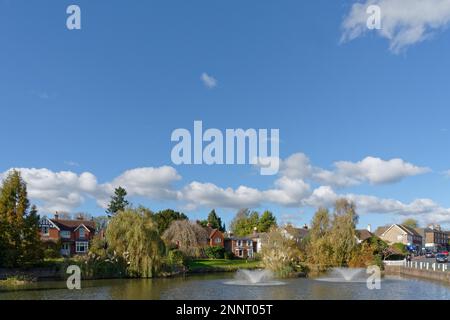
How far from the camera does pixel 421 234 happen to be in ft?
424

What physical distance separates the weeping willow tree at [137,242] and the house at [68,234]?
23829 mm

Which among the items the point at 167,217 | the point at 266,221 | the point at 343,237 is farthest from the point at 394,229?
the point at 343,237

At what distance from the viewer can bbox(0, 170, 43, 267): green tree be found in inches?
1737

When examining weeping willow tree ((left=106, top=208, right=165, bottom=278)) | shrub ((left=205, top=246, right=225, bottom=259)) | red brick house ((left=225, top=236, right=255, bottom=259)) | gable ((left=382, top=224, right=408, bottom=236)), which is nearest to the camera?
weeping willow tree ((left=106, top=208, right=165, bottom=278))

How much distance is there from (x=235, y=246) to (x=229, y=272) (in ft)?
103

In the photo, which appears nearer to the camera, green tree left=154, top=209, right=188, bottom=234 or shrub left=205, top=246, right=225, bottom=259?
shrub left=205, top=246, right=225, bottom=259

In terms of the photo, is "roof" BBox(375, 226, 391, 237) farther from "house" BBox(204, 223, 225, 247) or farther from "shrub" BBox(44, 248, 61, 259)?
"shrub" BBox(44, 248, 61, 259)

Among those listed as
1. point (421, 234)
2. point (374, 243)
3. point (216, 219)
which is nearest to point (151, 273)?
point (374, 243)

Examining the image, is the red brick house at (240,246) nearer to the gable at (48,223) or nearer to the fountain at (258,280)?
the gable at (48,223)

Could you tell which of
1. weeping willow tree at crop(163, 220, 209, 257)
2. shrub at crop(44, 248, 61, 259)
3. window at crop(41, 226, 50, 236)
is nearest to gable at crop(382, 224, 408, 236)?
weeping willow tree at crop(163, 220, 209, 257)

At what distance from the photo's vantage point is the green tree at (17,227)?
4412 cm

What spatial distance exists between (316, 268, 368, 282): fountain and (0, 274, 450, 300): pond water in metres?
3.20

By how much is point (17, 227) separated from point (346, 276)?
104 feet
